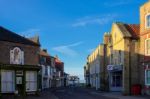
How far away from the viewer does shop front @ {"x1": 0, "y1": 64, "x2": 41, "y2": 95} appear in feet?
134

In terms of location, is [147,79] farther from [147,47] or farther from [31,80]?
[31,80]

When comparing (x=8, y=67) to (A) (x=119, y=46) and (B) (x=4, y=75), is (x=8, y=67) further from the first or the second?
(A) (x=119, y=46)

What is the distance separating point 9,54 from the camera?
141 ft

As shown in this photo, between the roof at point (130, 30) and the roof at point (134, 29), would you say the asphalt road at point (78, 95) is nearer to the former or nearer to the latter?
the roof at point (130, 30)

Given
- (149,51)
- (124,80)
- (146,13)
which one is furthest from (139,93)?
(146,13)

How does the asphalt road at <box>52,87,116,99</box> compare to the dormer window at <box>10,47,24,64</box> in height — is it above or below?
below

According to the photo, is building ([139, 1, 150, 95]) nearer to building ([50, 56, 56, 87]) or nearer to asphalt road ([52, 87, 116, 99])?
asphalt road ([52, 87, 116, 99])

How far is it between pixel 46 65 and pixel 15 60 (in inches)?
1780

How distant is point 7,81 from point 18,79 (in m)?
1.50

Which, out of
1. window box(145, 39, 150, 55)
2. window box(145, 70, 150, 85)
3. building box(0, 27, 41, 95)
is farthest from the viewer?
window box(145, 39, 150, 55)

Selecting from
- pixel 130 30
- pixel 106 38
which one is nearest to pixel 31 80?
pixel 130 30

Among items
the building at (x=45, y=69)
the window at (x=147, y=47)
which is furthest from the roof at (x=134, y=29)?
the building at (x=45, y=69)

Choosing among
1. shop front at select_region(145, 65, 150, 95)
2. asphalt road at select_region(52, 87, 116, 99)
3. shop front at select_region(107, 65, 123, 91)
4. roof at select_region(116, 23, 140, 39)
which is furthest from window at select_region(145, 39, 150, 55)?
shop front at select_region(107, 65, 123, 91)

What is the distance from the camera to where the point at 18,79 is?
42.4 m
